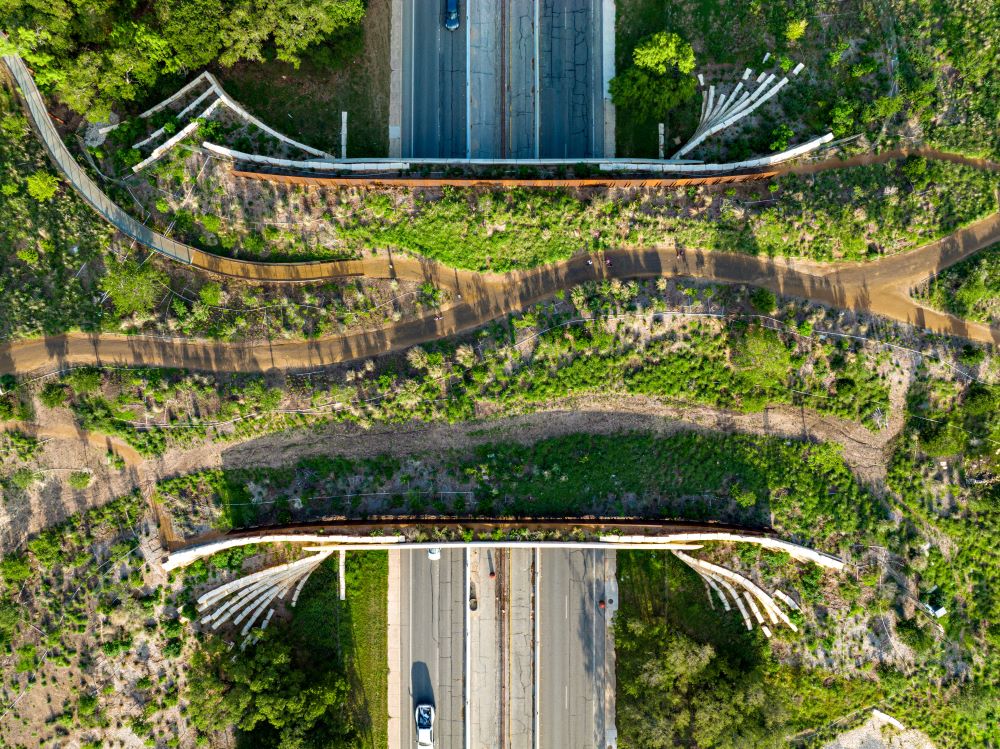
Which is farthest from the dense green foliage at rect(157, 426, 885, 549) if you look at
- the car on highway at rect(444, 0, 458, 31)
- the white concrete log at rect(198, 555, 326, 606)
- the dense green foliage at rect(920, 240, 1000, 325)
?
the car on highway at rect(444, 0, 458, 31)

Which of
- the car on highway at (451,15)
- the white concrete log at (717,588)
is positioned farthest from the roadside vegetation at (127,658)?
the car on highway at (451,15)

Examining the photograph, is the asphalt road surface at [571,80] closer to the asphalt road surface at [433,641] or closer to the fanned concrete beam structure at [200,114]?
the fanned concrete beam structure at [200,114]

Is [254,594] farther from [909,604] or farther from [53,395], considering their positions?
[909,604]

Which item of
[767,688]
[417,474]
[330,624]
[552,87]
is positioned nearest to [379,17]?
[552,87]

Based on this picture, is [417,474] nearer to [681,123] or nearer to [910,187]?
[681,123]

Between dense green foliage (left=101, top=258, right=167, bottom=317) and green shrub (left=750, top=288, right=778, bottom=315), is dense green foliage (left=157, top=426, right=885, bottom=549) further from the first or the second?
dense green foliage (left=101, top=258, right=167, bottom=317)
